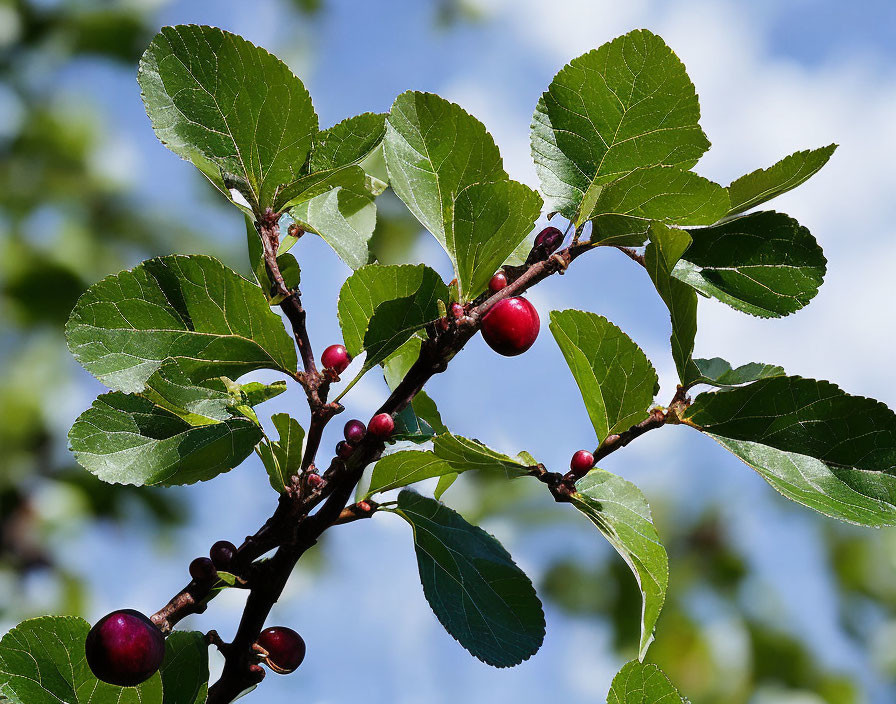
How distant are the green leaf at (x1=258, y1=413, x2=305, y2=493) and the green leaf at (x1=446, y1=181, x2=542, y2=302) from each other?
0.64 ft

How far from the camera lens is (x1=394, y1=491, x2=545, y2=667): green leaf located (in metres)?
0.69

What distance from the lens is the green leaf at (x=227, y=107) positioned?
0.64m

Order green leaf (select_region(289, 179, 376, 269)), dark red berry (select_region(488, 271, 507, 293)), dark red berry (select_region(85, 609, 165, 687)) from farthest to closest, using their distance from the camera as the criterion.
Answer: green leaf (select_region(289, 179, 376, 269))
dark red berry (select_region(488, 271, 507, 293))
dark red berry (select_region(85, 609, 165, 687))

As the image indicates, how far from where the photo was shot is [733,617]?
14.0 feet

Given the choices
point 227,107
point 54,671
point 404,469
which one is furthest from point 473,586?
point 227,107

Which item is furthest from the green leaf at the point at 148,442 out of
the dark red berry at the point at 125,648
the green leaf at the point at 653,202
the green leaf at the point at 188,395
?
the green leaf at the point at 653,202

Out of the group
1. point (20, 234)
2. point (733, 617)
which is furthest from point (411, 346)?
point (733, 617)

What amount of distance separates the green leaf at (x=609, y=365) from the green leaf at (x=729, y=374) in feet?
0.13

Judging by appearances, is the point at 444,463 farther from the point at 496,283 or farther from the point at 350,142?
the point at 350,142

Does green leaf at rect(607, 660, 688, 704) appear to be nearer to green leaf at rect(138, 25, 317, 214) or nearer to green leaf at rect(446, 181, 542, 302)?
green leaf at rect(446, 181, 542, 302)

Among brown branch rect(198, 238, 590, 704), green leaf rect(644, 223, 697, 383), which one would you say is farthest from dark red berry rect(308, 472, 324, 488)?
green leaf rect(644, 223, 697, 383)

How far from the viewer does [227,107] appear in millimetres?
660

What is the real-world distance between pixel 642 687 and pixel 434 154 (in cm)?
44

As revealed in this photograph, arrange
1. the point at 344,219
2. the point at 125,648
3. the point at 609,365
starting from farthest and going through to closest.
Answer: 1. the point at 344,219
2. the point at 609,365
3. the point at 125,648
